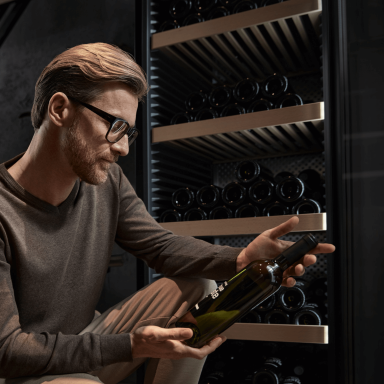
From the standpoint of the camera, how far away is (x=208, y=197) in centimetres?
194

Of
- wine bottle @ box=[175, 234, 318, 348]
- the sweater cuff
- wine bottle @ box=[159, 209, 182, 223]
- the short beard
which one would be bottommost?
the sweater cuff

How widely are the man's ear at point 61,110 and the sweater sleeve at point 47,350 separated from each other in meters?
0.45

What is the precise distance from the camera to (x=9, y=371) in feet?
3.37

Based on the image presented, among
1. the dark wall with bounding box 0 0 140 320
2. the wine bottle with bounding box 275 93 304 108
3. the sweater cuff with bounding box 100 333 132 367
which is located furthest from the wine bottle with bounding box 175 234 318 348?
the dark wall with bounding box 0 0 140 320

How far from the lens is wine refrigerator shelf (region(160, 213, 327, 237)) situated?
1.59m

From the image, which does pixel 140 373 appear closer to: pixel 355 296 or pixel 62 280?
pixel 62 280

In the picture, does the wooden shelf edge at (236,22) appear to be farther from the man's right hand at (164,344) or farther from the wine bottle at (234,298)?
the man's right hand at (164,344)

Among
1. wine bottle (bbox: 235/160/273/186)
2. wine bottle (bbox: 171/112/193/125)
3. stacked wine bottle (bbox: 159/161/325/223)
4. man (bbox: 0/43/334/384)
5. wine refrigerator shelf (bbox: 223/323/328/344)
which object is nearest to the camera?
man (bbox: 0/43/334/384)

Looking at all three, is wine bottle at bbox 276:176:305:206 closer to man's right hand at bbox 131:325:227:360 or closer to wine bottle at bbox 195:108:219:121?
wine bottle at bbox 195:108:219:121

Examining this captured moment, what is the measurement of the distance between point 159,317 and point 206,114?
1.00 meters

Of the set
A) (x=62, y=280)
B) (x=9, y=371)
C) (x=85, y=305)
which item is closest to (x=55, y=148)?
(x=62, y=280)

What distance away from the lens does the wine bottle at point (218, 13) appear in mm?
1926

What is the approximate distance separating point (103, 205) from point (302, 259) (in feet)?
2.21

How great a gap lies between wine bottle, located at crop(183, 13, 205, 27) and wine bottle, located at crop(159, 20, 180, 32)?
0.18 feet
